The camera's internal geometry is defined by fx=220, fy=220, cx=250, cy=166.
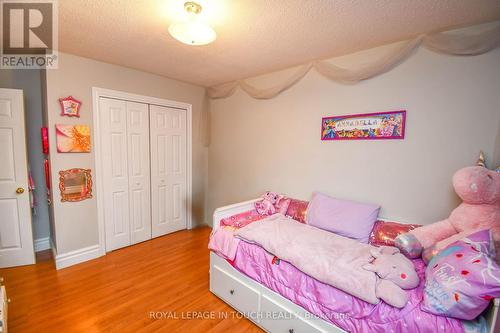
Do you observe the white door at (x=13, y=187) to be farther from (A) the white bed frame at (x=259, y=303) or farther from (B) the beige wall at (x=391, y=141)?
(B) the beige wall at (x=391, y=141)

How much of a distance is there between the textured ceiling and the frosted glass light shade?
0.16m

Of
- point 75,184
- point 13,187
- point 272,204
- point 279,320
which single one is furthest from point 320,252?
point 13,187

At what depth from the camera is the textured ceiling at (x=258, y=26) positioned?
149 cm

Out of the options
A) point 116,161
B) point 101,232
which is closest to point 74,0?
point 116,161

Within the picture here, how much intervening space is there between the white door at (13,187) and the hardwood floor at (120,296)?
7.8 inches

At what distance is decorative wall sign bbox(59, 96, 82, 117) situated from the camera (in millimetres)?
2378

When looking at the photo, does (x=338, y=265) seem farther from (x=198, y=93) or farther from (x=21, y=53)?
(x=21, y=53)

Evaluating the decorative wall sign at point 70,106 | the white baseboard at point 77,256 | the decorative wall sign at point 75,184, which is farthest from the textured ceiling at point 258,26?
the white baseboard at point 77,256

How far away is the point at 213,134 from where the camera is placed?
12.1 ft

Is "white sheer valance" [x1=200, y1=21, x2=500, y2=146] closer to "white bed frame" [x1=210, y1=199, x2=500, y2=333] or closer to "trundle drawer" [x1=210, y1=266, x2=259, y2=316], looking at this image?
"white bed frame" [x1=210, y1=199, x2=500, y2=333]

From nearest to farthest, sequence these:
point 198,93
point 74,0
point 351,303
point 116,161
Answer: point 351,303, point 74,0, point 116,161, point 198,93

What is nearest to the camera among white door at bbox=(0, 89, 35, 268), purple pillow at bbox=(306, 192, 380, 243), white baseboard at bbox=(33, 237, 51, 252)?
purple pillow at bbox=(306, 192, 380, 243)

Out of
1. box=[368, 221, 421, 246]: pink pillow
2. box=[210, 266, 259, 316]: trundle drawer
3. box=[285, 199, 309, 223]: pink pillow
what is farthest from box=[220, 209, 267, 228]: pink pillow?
box=[368, 221, 421, 246]: pink pillow

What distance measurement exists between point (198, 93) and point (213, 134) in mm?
700
